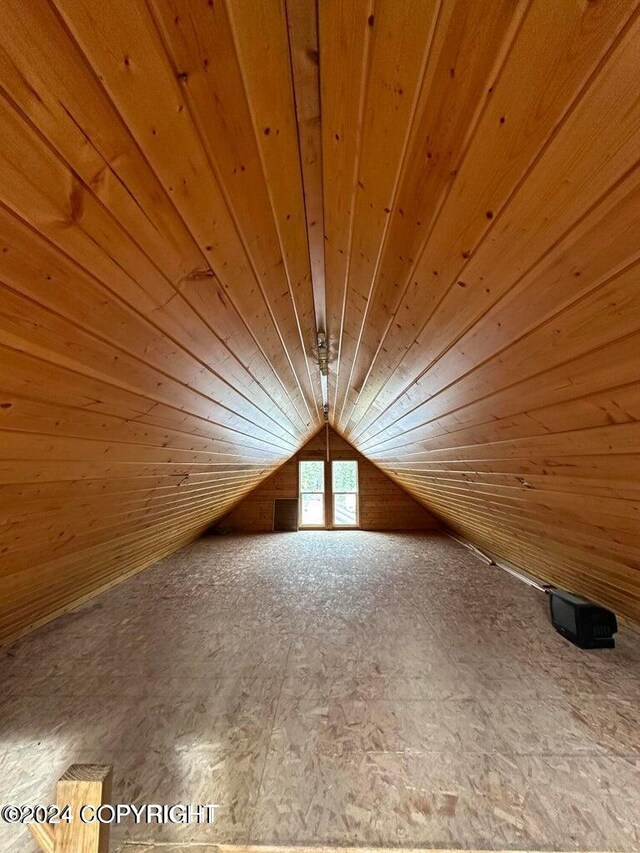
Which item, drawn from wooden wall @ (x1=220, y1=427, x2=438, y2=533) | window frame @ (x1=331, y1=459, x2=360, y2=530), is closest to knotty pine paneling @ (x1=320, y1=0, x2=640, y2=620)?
wooden wall @ (x1=220, y1=427, x2=438, y2=533)

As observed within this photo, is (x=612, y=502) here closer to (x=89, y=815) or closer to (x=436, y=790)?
(x=436, y=790)

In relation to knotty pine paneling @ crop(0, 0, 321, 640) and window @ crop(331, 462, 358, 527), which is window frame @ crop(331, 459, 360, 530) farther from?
knotty pine paneling @ crop(0, 0, 321, 640)

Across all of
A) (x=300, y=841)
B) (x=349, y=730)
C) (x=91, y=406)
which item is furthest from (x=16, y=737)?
(x=91, y=406)

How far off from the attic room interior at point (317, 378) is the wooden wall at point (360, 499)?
12.8 feet

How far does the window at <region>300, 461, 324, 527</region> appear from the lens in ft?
23.8

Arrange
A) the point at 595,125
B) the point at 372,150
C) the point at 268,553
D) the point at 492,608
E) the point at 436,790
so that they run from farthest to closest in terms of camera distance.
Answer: the point at 268,553 < the point at 492,608 < the point at 436,790 < the point at 372,150 < the point at 595,125

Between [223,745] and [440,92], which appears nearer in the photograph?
[440,92]

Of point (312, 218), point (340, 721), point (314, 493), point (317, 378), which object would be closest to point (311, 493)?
point (314, 493)

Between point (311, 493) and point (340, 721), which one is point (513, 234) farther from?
point (311, 493)

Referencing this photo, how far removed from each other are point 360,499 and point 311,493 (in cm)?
108

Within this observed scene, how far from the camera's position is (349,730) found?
1740 millimetres

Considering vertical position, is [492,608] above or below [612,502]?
below

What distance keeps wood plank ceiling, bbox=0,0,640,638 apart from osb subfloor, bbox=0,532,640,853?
103 centimetres

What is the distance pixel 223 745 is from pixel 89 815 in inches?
44.7
